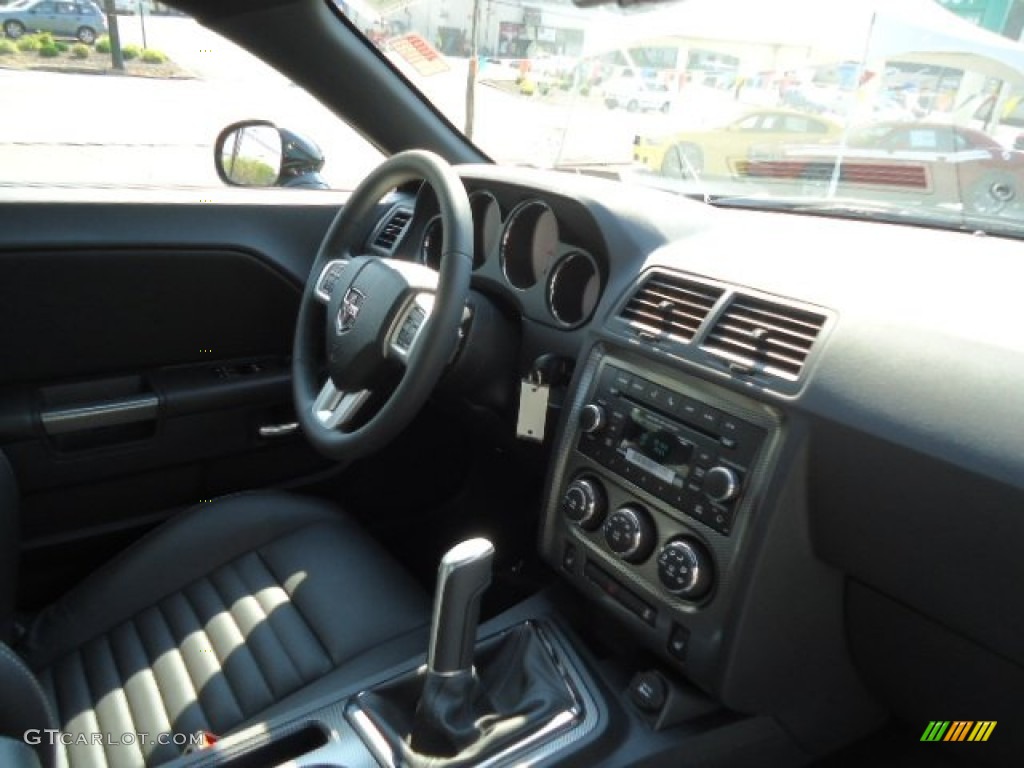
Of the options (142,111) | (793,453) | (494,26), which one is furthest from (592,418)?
(142,111)

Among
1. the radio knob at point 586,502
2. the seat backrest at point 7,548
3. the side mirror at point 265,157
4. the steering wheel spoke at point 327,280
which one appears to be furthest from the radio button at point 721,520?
the side mirror at point 265,157

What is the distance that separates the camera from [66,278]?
195 cm

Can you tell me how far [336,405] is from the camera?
60.0 inches

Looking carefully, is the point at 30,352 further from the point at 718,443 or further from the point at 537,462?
the point at 718,443

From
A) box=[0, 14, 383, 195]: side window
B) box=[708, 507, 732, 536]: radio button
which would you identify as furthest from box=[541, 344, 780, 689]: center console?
box=[0, 14, 383, 195]: side window

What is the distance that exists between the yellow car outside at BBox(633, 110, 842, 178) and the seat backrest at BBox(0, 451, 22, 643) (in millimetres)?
1487

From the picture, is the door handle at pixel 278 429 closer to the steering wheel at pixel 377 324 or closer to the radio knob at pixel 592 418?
the steering wheel at pixel 377 324

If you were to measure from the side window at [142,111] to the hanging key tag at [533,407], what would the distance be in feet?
3.14

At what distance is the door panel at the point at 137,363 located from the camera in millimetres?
1898

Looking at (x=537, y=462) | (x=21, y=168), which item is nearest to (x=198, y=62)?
(x=21, y=168)

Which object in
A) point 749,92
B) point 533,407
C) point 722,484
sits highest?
point 749,92

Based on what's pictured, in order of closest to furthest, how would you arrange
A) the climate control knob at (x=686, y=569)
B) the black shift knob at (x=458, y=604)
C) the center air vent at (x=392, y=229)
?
the black shift knob at (x=458, y=604)
the climate control knob at (x=686, y=569)
the center air vent at (x=392, y=229)

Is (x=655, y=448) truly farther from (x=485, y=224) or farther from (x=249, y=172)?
(x=249, y=172)

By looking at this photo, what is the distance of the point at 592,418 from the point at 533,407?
0.67 ft
